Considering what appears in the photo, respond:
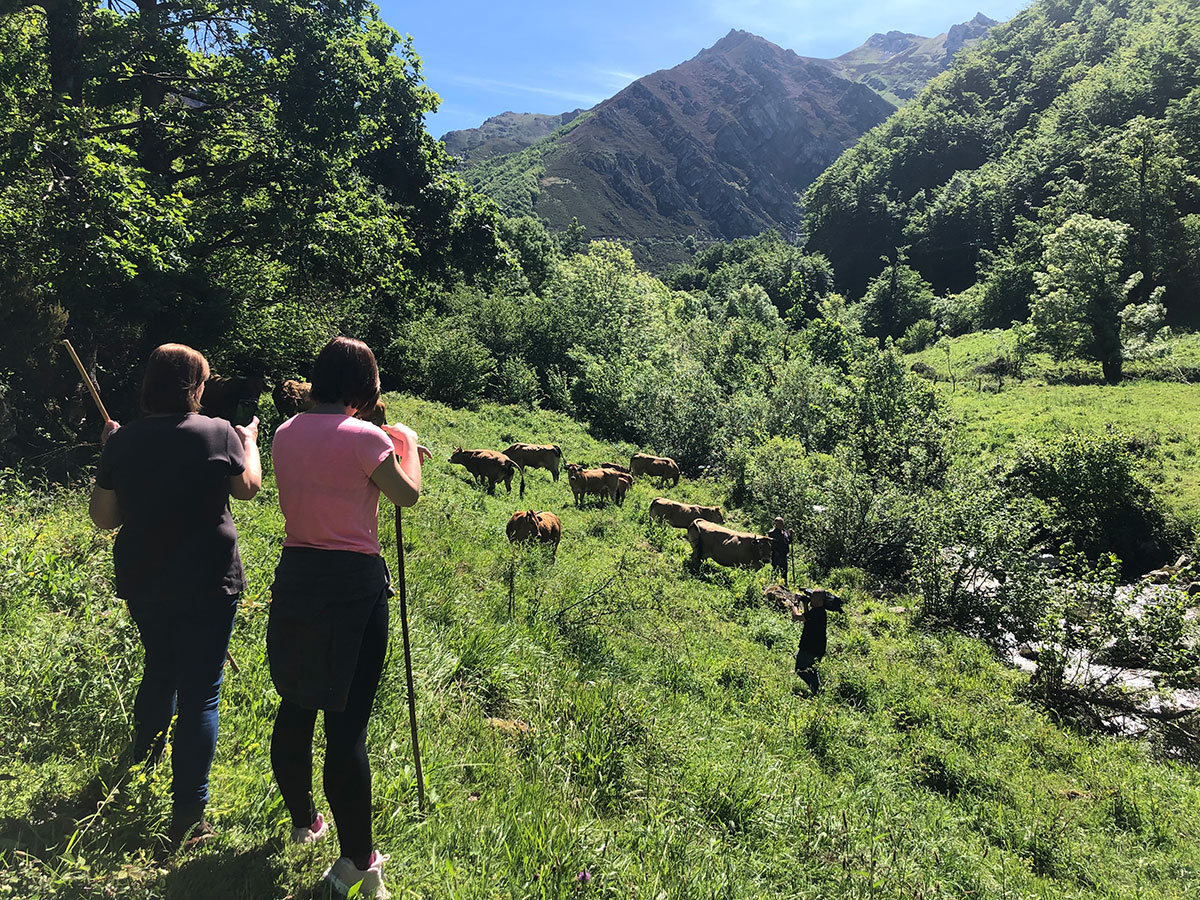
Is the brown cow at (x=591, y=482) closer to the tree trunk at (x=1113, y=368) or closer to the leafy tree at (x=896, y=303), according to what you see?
the tree trunk at (x=1113, y=368)

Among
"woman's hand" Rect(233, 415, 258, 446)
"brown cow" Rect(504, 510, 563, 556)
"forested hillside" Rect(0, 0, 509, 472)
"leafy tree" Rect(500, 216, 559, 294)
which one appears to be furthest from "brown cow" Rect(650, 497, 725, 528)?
"leafy tree" Rect(500, 216, 559, 294)

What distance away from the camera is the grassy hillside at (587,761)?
2.57 metres

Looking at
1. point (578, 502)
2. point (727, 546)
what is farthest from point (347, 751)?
point (578, 502)

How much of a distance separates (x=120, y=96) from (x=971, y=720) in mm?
A: 17272

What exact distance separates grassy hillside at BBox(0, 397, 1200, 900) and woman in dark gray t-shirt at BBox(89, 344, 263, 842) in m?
0.30

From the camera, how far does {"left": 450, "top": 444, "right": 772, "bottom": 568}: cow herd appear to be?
31.4ft

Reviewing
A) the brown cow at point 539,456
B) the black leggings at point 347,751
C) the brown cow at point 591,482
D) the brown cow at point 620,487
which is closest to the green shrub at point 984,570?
the brown cow at point 620,487

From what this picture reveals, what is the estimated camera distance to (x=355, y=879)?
2.27 metres

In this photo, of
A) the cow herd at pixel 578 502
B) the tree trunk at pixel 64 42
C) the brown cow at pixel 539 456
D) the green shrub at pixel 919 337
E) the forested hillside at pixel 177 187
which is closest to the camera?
the forested hillside at pixel 177 187

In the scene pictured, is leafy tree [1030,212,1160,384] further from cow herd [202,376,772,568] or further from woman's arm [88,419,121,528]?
woman's arm [88,419,121,528]

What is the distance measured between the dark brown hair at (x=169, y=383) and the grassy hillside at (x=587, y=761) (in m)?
1.63

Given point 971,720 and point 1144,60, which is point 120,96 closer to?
point 971,720

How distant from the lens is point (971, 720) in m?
7.80

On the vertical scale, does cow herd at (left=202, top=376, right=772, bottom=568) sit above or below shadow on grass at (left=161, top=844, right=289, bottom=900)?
below
